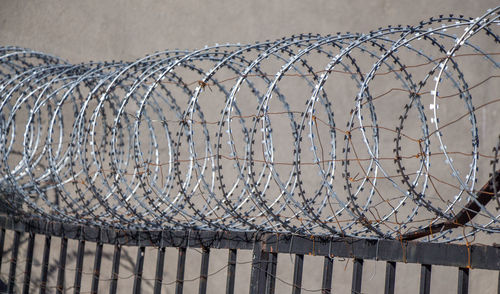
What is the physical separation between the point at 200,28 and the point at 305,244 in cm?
676

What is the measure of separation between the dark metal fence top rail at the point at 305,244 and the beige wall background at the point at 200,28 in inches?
155

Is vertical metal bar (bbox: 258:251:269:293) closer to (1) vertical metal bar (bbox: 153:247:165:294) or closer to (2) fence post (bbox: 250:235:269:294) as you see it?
(2) fence post (bbox: 250:235:269:294)

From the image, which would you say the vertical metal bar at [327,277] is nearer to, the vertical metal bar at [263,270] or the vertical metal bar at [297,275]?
the vertical metal bar at [297,275]

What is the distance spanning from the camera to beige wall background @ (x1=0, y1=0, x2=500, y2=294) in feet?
36.9

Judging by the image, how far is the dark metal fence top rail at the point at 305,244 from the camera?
210 inches

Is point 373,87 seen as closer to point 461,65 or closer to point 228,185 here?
point 461,65

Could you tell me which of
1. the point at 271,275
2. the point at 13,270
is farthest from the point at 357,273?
the point at 13,270

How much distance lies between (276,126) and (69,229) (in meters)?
4.35

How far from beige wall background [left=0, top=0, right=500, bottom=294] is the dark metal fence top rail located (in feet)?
12.9

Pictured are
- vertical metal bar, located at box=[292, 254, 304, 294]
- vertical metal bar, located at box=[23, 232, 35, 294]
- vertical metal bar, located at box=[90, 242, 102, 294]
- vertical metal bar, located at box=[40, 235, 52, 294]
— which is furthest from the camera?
vertical metal bar, located at box=[23, 232, 35, 294]

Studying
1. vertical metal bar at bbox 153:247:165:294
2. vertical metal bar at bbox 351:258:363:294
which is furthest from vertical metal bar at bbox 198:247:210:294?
vertical metal bar at bbox 351:258:363:294

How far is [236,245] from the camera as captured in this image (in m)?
6.97

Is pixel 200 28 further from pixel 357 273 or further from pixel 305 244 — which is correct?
pixel 357 273

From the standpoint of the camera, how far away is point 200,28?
484 inches
